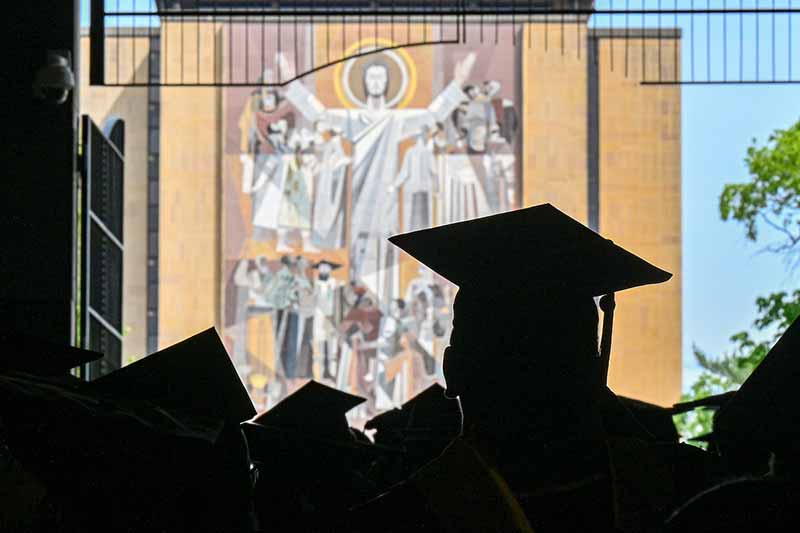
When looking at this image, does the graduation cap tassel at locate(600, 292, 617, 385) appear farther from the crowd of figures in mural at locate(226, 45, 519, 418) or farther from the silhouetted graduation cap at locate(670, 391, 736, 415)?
the crowd of figures in mural at locate(226, 45, 519, 418)

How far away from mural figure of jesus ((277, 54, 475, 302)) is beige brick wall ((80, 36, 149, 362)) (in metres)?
3.42

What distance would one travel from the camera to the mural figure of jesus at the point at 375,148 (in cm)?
2808

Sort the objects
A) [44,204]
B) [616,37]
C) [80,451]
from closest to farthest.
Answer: [80,451], [44,204], [616,37]

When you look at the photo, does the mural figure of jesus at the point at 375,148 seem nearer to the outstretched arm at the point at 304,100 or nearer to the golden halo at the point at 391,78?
the outstretched arm at the point at 304,100

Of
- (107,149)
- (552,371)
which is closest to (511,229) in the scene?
(552,371)

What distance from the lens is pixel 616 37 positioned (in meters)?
26.8

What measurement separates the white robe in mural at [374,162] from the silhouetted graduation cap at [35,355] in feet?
80.2

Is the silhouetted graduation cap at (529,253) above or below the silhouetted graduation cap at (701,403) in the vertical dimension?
above

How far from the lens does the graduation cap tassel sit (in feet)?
8.54

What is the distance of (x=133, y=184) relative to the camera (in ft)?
93.9

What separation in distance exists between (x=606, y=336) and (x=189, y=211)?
2598cm

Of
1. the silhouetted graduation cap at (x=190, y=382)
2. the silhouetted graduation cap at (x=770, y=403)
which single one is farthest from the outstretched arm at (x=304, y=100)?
the silhouetted graduation cap at (x=770, y=403)

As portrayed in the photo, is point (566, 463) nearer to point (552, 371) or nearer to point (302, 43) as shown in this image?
point (552, 371)

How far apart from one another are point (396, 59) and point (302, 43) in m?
2.12
